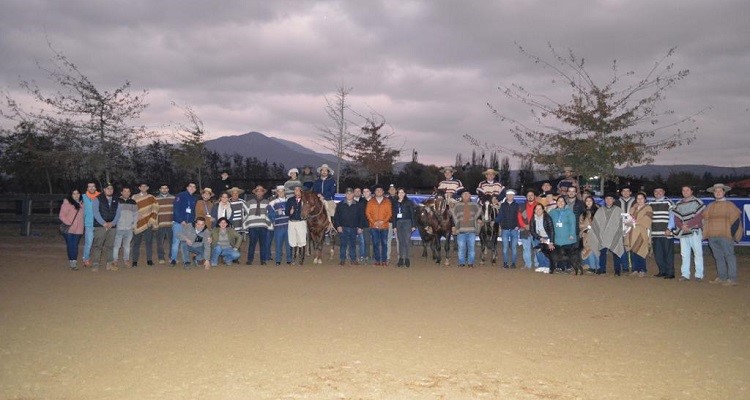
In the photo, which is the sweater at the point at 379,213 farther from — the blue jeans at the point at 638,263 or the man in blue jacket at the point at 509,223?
the blue jeans at the point at 638,263

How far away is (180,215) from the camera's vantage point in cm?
1272

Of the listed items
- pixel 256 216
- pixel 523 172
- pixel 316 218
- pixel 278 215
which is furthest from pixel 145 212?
pixel 523 172

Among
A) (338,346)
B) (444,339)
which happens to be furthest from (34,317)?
(444,339)

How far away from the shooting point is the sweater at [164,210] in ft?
42.3

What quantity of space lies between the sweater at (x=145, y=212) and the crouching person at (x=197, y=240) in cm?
77

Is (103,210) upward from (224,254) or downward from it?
upward

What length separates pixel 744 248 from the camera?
18.0m

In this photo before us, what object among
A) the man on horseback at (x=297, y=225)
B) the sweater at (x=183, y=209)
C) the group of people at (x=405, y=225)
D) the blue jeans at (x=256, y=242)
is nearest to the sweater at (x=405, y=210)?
the group of people at (x=405, y=225)

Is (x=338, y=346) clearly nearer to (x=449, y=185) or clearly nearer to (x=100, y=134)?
(x=449, y=185)

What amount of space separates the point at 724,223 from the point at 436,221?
599 cm

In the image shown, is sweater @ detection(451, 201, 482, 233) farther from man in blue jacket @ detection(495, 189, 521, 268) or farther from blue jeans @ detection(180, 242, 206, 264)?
blue jeans @ detection(180, 242, 206, 264)

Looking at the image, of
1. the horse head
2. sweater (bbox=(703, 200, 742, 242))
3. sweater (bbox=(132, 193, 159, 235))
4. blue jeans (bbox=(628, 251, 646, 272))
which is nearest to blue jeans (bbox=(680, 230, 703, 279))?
sweater (bbox=(703, 200, 742, 242))

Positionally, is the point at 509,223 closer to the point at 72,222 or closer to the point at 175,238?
the point at 175,238

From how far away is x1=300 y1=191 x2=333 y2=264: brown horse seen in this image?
1377 cm
